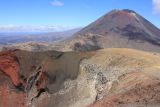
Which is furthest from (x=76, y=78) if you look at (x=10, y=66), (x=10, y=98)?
(x=10, y=66)

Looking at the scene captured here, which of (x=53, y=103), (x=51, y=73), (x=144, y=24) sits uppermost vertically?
(x=144, y=24)

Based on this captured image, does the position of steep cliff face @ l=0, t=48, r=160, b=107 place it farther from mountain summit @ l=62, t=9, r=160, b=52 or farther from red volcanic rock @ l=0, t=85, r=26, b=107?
mountain summit @ l=62, t=9, r=160, b=52

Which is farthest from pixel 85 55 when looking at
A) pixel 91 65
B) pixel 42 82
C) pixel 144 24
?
pixel 144 24

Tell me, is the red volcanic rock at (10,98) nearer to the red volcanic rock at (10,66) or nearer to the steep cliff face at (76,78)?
the steep cliff face at (76,78)

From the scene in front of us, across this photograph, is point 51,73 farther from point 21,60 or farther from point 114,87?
point 114,87

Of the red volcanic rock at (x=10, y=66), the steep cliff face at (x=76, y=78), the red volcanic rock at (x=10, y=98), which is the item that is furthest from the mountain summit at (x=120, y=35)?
the red volcanic rock at (x=10, y=98)

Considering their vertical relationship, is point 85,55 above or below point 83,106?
above

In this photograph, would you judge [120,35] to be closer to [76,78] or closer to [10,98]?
[10,98]

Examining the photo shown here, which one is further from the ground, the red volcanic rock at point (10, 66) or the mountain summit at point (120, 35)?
the mountain summit at point (120, 35)
